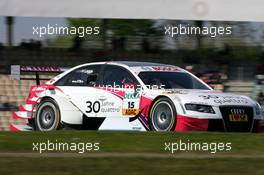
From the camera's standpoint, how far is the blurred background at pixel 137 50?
1457 centimetres

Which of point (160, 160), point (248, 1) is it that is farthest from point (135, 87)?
point (160, 160)

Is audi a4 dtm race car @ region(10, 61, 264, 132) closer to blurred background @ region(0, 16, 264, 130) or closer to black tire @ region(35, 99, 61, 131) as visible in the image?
black tire @ region(35, 99, 61, 131)

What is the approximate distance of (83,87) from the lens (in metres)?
14.3

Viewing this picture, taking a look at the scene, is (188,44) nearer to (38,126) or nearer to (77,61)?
(77,61)

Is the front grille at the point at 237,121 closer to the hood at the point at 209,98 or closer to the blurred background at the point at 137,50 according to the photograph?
the hood at the point at 209,98

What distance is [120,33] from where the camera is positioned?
15.0 meters

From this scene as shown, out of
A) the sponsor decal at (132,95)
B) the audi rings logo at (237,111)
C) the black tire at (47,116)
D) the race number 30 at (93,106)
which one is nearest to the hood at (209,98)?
the audi rings logo at (237,111)

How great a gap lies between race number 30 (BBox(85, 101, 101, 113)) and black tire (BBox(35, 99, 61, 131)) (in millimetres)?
632

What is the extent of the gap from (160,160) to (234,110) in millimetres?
4265

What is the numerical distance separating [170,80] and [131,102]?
36.9 inches

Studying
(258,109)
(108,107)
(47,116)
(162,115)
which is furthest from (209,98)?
(47,116)

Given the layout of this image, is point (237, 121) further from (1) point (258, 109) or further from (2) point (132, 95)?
(2) point (132, 95)

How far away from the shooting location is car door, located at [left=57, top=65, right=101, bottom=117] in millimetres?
14125

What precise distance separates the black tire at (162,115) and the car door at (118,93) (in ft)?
1.41
